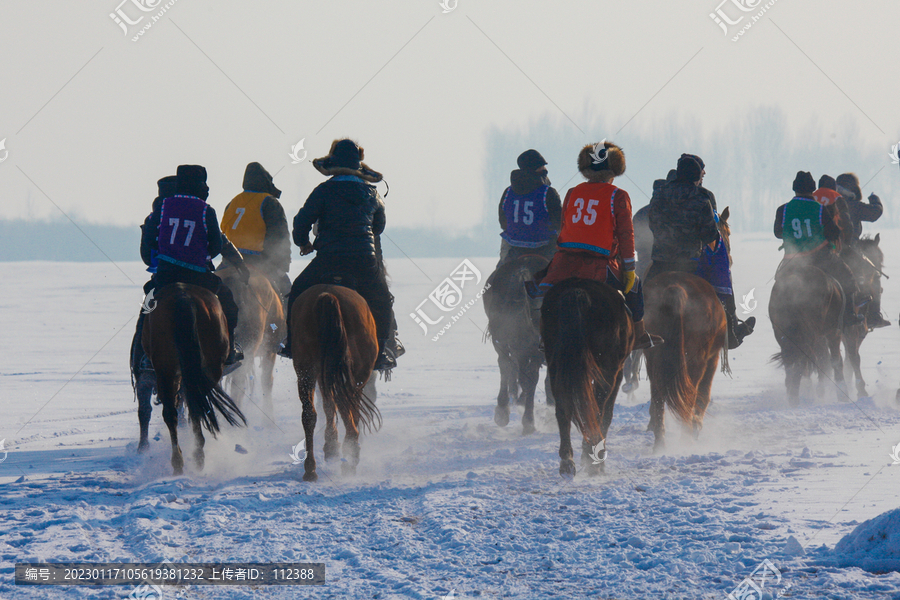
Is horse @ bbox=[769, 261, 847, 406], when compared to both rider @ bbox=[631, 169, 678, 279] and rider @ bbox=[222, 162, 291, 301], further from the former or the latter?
rider @ bbox=[222, 162, 291, 301]

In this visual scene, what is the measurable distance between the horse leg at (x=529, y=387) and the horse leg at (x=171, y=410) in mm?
3602

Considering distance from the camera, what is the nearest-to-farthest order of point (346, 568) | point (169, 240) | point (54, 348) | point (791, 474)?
1. point (346, 568)
2. point (791, 474)
3. point (169, 240)
4. point (54, 348)

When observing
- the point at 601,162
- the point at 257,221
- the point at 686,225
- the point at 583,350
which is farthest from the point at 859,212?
the point at 257,221

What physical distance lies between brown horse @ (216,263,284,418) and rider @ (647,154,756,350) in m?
3.95

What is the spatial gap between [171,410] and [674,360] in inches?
→ 162

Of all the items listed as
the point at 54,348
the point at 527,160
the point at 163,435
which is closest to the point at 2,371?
the point at 54,348

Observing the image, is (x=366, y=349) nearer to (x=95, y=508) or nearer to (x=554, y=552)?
(x=95, y=508)

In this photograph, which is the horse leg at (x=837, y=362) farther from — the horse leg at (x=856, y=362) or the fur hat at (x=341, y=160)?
the fur hat at (x=341, y=160)

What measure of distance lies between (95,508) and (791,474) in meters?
4.89

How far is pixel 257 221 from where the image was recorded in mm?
9461

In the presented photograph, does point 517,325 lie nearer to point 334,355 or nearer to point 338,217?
point 338,217

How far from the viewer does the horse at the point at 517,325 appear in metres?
8.94

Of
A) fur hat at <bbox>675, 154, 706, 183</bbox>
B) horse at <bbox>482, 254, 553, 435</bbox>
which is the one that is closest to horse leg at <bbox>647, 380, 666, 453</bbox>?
horse at <bbox>482, 254, 553, 435</bbox>

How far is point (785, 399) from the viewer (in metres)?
11.6
